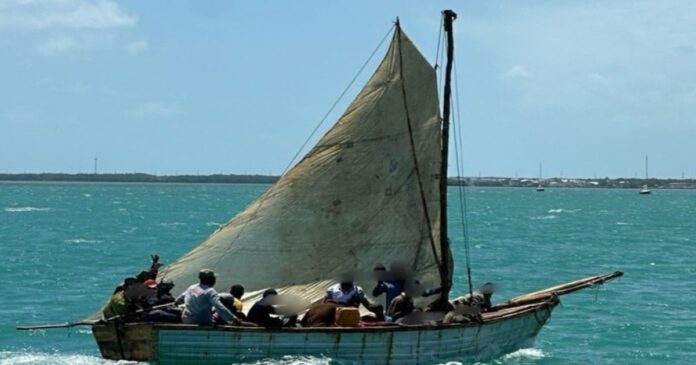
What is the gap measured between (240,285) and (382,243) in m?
3.47

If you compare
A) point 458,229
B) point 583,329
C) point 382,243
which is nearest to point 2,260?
point 583,329

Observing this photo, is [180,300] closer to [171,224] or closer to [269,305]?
[269,305]

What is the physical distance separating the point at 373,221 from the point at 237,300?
153 inches

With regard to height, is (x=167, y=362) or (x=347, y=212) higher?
(x=347, y=212)

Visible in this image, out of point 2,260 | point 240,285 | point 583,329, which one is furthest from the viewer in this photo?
point 2,260

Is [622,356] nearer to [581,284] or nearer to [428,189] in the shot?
[581,284]

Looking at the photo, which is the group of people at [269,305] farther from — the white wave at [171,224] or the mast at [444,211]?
the white wave at [171,224]

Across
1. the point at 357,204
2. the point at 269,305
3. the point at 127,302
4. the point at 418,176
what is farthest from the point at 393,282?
the point at 127,302

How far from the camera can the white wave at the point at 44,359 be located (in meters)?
24.8

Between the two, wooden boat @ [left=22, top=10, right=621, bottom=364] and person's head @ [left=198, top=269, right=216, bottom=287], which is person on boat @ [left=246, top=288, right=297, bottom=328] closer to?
person's head @ [left=198, top=269, right=216, bottom=287]

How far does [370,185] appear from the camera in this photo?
2588cm

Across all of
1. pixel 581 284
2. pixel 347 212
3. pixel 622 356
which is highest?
pixel 347 212

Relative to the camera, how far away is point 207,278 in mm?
22547

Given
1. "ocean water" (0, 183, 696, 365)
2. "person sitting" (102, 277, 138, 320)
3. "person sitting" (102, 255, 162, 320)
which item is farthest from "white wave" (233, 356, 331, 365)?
"person sitting" (102, 277, 138, 320)
